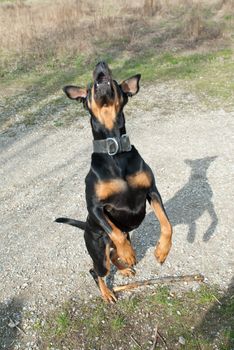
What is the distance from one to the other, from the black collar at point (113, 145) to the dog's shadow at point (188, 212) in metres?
1.77

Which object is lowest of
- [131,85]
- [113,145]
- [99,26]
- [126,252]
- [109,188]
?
[99,26]

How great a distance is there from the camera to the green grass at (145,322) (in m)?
3.78

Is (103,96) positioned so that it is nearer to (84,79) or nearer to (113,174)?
(113,174)

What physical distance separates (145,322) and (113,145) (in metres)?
1.75

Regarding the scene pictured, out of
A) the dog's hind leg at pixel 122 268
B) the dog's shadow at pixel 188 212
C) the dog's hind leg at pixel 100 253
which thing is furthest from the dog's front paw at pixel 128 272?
the dog's hind leg at pixel 100 253

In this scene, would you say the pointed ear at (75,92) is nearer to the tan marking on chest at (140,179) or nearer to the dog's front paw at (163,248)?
the tan marking on chest at (140,179)

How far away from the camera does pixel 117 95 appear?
3643mm

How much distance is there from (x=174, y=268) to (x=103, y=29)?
41.9ft

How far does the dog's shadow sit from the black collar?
177 centimetres

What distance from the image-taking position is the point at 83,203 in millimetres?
6074

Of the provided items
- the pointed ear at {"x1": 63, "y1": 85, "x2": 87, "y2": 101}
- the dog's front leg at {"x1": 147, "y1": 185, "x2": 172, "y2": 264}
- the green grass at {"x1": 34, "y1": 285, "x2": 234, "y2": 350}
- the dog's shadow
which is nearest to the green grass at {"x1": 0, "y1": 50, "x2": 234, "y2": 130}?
the dog's shadow

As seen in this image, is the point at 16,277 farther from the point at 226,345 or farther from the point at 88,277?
the point at 226,345

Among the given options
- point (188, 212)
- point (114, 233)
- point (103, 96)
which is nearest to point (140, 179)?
point (114, 233)

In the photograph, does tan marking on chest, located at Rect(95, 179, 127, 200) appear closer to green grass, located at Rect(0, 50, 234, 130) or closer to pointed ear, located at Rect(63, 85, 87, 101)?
pointed ear, located at Rect(63, 85, 87, 101)
